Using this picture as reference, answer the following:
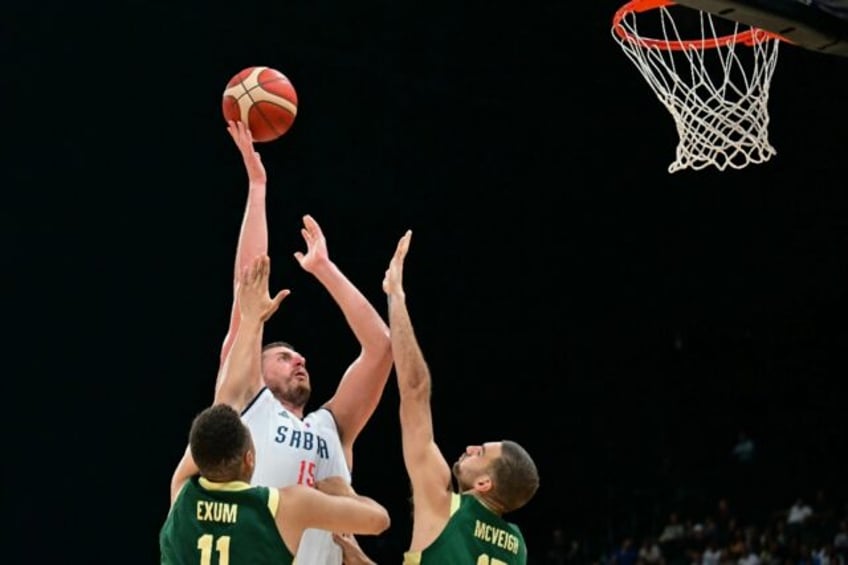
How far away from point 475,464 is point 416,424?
24cm

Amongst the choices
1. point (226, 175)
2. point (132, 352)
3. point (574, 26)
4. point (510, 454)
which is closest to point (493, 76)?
point (574, 26)

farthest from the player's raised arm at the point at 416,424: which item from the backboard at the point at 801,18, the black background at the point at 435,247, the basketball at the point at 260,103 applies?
the black background at the point at 435,247

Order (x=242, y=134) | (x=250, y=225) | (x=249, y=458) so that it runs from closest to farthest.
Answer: (x=249, y=458) < (x=250, y=225) < (x=242, y=134)

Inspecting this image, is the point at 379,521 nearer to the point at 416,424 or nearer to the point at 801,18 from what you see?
the point at 416,424

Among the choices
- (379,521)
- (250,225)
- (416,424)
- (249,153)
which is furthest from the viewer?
(249,153)

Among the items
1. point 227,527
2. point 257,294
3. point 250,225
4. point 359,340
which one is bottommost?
point 227,527

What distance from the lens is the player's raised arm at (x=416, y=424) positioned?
4195mm

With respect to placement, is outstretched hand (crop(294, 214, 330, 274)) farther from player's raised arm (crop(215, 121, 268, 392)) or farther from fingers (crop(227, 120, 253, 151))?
fingers (crop(227, 120, 253, 151))

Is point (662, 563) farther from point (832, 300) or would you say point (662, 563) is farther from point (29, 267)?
point (29, 267)

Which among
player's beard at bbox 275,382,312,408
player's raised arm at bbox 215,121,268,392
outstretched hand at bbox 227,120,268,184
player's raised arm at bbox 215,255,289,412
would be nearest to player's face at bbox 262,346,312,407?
player's beard at bbox 275,382,312,408

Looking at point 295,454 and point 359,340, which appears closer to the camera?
point 295,454

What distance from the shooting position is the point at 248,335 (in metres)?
4.32

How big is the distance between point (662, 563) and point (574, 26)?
209 inches

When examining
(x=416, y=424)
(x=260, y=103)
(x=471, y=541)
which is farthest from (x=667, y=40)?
(x=471, y=541)
